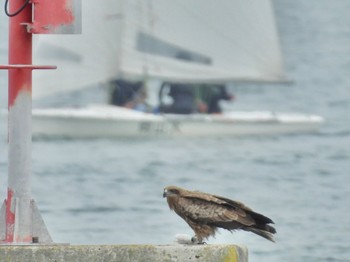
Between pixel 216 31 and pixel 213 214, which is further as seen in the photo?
pixel 216 31

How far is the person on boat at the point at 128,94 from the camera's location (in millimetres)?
43059

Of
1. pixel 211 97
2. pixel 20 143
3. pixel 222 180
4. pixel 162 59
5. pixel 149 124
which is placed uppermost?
pixel 20 143

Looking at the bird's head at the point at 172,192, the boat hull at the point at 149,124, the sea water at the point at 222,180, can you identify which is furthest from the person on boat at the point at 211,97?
the bird's head at the point at 172,192

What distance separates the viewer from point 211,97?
44469 mm

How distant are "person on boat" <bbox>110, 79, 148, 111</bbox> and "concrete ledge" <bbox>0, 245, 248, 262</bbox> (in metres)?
34.1

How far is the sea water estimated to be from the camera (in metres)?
22.0

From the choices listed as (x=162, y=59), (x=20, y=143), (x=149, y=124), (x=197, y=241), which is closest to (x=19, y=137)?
(x=20, y=143)

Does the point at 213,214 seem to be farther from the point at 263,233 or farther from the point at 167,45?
the point at 167,45

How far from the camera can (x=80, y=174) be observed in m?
34.0

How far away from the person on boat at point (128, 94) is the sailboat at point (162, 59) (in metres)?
0.23

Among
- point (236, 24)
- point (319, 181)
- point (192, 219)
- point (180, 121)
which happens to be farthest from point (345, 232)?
point (236, 24)

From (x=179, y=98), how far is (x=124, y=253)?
115 feet

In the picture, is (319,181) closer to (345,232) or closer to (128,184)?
(128,184)

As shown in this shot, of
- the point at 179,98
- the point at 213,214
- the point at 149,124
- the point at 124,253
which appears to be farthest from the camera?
the point at 179,98
